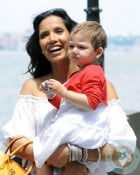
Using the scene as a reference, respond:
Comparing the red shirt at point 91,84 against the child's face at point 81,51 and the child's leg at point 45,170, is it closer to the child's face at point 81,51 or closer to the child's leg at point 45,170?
the child's face at point 81,51

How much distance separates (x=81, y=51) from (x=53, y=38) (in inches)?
8.9

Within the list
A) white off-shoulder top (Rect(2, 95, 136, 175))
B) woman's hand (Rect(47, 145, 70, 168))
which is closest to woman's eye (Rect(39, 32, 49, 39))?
white off-shoulder top (Rect(2, 95, 136, 175))

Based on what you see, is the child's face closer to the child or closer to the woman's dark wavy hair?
the child

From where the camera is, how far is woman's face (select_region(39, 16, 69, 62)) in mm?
3168

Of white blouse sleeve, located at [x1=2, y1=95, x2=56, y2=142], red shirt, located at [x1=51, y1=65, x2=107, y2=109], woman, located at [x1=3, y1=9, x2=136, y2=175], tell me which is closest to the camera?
red shirt, located at [x1=51, y1=65, x2=107, y2=109]

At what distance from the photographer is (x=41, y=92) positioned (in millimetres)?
3232

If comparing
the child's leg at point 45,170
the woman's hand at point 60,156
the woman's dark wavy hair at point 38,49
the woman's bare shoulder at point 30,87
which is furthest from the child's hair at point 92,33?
the child's leg at point 45,170

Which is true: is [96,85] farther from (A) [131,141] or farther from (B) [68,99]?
(A) [131,141]

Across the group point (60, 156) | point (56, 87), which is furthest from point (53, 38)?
point (60, 156)

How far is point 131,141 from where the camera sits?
3.10 metres

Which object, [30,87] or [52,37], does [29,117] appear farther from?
[52,37]

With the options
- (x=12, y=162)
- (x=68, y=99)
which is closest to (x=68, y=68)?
(x=68, y=99)

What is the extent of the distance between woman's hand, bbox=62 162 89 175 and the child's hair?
0.60 m

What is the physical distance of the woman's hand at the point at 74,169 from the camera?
2.98 m
